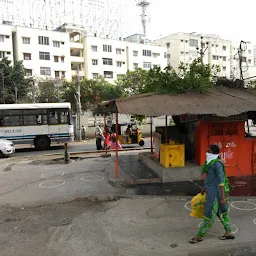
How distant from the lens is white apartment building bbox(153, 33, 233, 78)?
67688mm

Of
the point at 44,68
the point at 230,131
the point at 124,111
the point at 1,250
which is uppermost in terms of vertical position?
the point at 44,68

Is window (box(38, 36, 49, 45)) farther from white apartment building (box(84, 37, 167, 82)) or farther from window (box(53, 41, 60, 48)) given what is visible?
white apartment building (box(84, 37, 167, 82))

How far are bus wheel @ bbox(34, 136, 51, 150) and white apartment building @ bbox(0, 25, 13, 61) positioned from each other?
91.6ft

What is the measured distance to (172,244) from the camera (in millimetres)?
4793

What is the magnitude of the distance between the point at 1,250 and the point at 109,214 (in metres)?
2.29

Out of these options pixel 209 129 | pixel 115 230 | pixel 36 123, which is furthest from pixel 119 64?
pixel 115 230

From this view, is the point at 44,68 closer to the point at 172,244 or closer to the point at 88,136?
the point at 88,136

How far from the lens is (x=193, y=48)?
69.6 m

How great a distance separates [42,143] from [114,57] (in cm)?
3803

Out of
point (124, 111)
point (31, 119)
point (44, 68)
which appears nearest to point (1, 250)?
point (124, 111)

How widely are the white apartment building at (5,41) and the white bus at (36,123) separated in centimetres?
2744

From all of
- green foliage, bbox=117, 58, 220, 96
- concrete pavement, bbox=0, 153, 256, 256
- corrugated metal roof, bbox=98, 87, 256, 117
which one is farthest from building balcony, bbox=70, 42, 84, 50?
concrete pavement, bbox=0, 153, 256, 256

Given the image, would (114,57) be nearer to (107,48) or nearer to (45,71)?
(107,48)

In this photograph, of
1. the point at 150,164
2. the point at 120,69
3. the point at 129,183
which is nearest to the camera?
the point at 129,183
